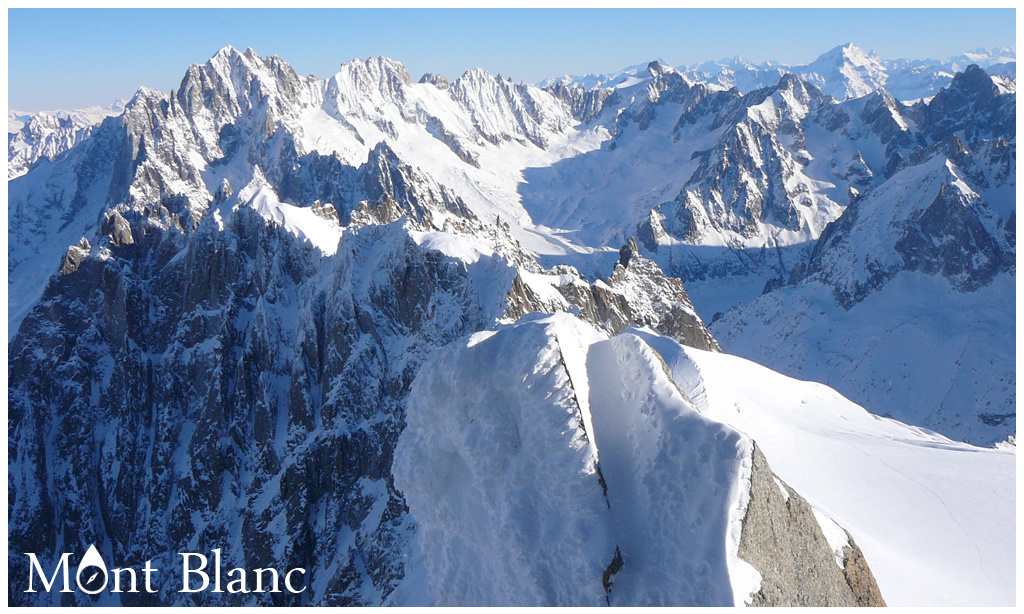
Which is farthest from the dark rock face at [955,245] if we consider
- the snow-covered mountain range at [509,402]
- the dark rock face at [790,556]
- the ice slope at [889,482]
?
the dark rock face at [790,556]

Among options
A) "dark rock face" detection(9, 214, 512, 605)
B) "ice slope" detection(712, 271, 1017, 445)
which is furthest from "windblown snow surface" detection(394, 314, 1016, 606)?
"ice slope" detection(712, 271, 1017, 445)

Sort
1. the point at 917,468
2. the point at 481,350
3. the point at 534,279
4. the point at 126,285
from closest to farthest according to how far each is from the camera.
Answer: the point at 481,350 → the point at 917,468 → the point at 534,279 → the point at 126,285

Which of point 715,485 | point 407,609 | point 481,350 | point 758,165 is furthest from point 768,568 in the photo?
point 758,165

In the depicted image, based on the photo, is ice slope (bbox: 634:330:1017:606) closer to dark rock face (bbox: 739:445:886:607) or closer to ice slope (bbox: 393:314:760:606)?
ice slope (bbox: 393:314:760:606)

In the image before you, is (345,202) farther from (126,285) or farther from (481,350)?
(481,350)

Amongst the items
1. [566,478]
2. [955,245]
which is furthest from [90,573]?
[955,245]

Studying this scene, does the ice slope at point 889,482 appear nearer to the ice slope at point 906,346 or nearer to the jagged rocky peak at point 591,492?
the jagged rocky peak at point 591,492

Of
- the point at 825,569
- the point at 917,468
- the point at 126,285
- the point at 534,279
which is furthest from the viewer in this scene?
the point at 126,285
